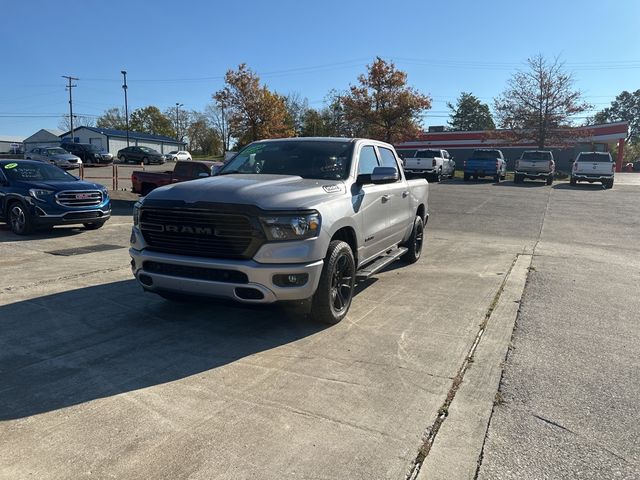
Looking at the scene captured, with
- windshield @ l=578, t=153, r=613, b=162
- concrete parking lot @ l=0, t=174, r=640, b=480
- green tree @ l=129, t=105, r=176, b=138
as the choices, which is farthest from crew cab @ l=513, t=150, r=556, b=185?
green tree @ l=129, t=105, r=176, b=138

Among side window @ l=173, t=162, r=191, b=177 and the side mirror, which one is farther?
side window @ l=173, t=162, r=191, b=177

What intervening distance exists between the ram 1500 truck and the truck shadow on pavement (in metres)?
0.38

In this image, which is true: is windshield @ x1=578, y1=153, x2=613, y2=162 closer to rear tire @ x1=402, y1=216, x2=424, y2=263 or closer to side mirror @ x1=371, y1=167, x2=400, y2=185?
rear tire @ x1=402, y1=216, x2=424, y2=263

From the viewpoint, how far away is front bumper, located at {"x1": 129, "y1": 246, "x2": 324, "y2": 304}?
14.0 ft

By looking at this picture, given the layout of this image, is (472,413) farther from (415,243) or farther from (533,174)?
(533,174)

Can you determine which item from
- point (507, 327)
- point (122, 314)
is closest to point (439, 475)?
point (507, 327)

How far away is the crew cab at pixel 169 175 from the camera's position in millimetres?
16000

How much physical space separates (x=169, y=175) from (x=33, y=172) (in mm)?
5496

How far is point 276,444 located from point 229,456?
0.92 ft

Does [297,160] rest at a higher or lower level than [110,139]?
lower

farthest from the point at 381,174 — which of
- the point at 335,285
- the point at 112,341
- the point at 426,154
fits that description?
the point at 426,154

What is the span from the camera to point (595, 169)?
90.6ft

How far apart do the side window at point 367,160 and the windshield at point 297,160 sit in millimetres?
185

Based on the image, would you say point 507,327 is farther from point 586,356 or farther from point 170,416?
point 170,416
